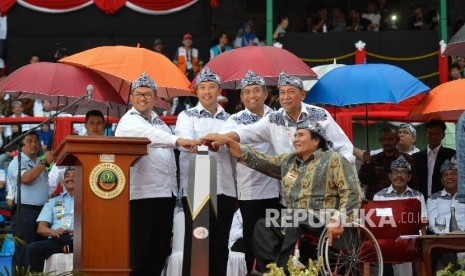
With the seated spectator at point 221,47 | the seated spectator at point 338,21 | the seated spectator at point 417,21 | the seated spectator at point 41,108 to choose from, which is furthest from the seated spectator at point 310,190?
the seated spectator at point 338,21

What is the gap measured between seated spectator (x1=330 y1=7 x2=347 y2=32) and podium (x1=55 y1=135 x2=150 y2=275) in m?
14.4

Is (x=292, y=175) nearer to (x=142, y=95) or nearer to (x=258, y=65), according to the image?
(x=142, y=95)

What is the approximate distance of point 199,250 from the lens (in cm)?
1099

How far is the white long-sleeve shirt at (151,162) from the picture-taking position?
11497mm

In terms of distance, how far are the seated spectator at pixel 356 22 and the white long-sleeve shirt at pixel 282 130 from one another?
41.9 ft

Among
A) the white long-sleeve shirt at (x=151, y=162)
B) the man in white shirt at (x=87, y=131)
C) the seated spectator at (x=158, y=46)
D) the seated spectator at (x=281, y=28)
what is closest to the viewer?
the white long-sleeve shirt at (x=151, y=162)

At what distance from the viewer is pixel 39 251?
12.8 meters

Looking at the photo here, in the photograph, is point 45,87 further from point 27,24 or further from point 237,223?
point 27,24

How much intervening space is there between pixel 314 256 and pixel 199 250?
3.35ft

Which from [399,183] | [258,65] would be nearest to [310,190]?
[399,183]

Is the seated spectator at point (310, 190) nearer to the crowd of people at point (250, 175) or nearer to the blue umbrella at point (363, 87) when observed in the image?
the crowd of people at point (250, 175)

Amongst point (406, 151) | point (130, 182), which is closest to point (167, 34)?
point (406, 151)

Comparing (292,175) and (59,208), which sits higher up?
(292,175)

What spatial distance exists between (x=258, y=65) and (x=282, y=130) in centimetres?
194
